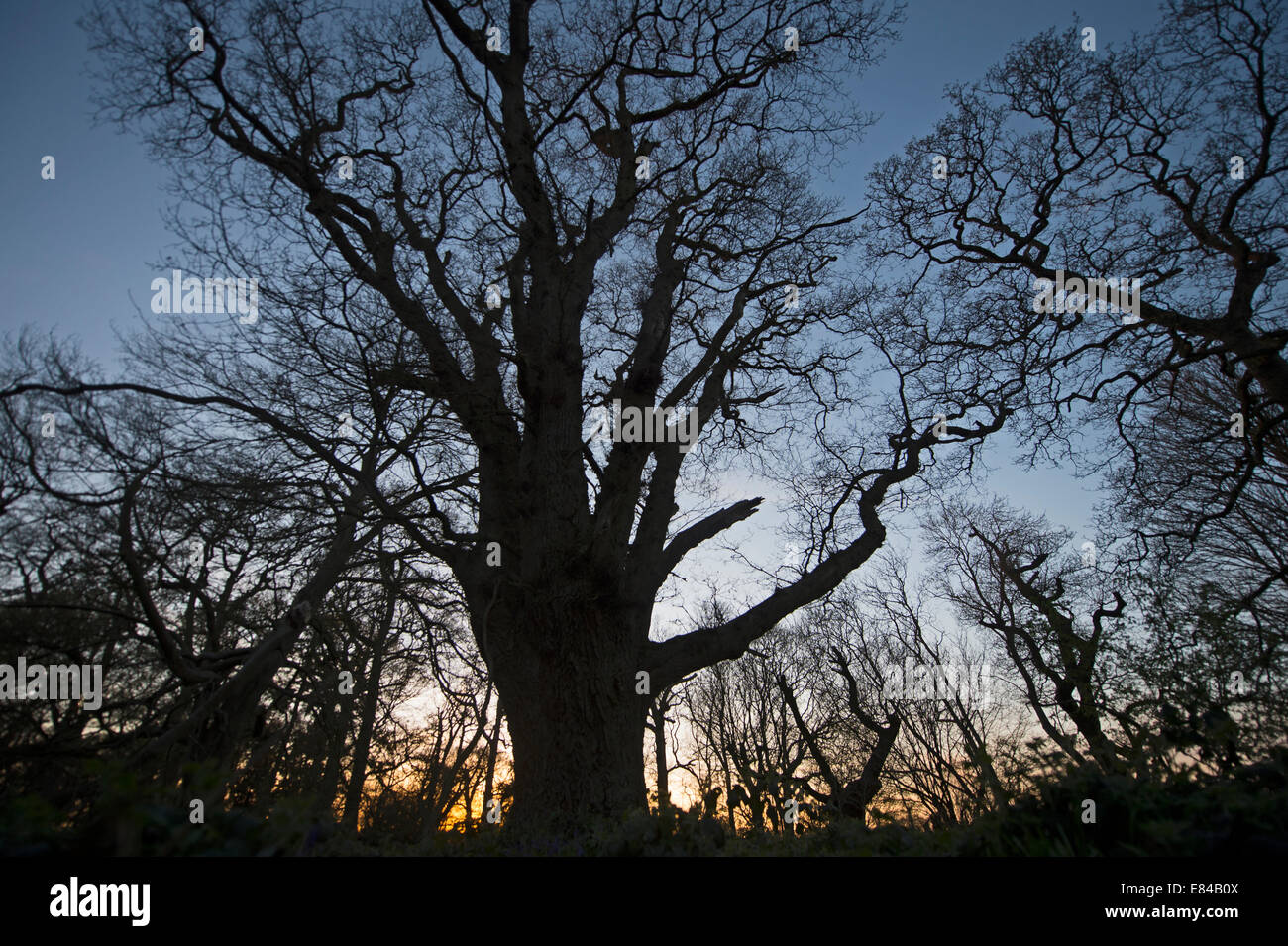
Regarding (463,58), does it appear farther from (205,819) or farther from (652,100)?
(205,819)

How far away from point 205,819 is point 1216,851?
2.68 metres

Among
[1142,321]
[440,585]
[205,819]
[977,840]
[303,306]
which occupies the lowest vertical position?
[977,840]

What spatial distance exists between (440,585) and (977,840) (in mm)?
5113

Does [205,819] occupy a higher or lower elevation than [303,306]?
lower

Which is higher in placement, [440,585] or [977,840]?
[440,585]

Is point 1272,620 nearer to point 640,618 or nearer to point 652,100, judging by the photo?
point 640,618

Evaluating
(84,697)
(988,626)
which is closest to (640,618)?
(84,697)

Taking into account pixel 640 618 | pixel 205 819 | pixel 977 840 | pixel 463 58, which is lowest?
pixel 977 840

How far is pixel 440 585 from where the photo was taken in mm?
6199

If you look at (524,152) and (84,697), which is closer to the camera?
(84,697)
